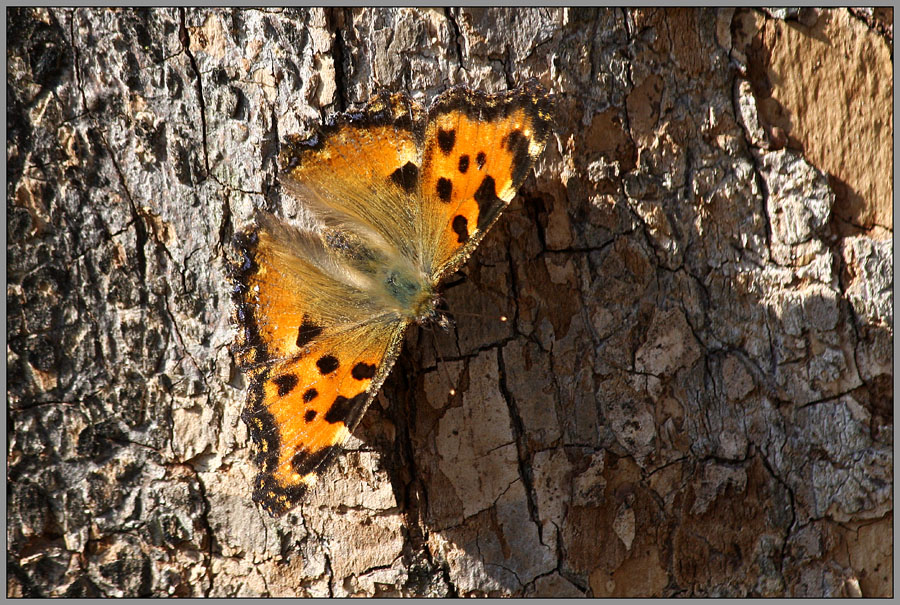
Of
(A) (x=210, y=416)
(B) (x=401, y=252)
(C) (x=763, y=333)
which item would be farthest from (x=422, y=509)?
(C) (x=763, y=333)

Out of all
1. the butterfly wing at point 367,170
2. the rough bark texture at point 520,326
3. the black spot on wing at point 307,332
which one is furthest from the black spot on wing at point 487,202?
the black spot on wing at point 307,332

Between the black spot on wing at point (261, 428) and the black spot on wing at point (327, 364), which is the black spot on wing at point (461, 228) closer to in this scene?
the black spot on wing at point (327, 364)

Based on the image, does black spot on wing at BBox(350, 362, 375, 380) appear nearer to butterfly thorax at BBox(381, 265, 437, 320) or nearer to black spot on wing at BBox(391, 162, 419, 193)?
butterfly thorax at BBox(381, 265, 437, 320)

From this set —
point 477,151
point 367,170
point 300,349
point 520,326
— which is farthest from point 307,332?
point 477,151

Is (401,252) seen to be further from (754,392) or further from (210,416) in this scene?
(754,392)

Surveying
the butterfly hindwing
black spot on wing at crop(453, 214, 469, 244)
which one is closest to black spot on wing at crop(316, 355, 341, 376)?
the butterfly hindwing

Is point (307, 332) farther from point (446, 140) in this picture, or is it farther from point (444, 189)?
point (446, 140)
